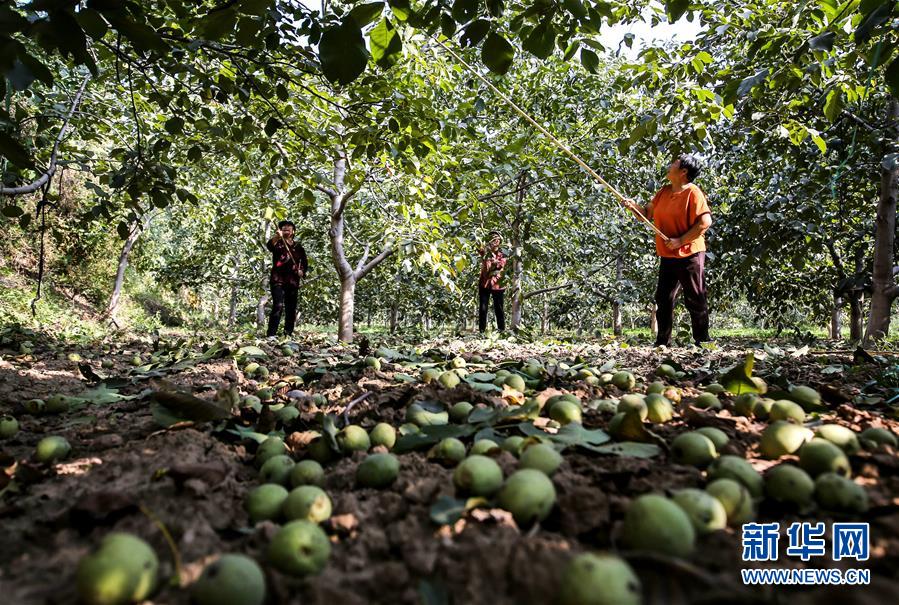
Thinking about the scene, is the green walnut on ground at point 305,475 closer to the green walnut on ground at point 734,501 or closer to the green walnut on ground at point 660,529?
the green walnut on ground at point 660,529

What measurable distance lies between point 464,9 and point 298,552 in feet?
7.63

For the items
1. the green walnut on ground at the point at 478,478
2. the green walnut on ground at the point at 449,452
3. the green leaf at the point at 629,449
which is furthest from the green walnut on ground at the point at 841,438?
the green walnut on ground at the point at 449,452

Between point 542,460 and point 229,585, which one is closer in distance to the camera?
point 229,585

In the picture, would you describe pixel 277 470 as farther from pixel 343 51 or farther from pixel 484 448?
pixel 343 51

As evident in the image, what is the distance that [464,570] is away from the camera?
1.10 m

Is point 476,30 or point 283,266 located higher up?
point 476,30

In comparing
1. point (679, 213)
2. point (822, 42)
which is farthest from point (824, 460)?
point (679, 213)

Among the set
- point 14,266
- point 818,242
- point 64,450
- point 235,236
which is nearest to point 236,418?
point 64,450

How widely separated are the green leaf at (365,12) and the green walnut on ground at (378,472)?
1.67 m

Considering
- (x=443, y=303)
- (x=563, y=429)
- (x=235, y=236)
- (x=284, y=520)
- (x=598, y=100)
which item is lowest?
(x=284, y=520)

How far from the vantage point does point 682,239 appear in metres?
5.74

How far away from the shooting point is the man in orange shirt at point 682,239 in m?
5.70

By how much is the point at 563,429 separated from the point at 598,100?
26.7ft

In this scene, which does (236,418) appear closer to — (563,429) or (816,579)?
(563,429)
